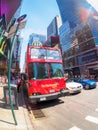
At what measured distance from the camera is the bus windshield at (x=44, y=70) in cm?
1116

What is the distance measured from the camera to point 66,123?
A: 732cm

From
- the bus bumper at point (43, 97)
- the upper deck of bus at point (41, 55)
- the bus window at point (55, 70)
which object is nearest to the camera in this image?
the bus bumper at point (43, 97)

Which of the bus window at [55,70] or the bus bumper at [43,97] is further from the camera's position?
the bus window at [55,70]

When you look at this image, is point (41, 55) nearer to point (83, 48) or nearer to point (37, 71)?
point (37, 71)

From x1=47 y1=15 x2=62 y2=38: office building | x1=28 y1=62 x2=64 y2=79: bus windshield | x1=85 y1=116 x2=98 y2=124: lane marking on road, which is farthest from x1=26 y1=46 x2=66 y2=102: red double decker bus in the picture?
x1=47 y1=15 x2=62 y2=38: office building

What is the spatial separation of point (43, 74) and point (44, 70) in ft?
0.89

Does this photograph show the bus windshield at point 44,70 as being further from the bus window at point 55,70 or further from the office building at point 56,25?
the office building at point 56,25

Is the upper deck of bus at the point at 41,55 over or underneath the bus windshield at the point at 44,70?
over

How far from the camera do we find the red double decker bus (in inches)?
434

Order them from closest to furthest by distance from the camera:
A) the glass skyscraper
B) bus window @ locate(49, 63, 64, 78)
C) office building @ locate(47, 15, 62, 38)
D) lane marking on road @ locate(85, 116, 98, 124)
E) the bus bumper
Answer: lane marking on road @ locate(85, 116, 98, 124) → the bus bumper → bus window @ locate(49, 63, 64, 78) → the glass skyscraper → office building @ locate(47, 15, 62, 38)

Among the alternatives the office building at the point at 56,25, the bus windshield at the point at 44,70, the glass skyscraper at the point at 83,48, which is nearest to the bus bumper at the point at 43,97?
the bus windshield at the point at 44,70

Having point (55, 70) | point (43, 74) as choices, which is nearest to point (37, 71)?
point (43, 74)

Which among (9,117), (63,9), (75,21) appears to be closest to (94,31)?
(75,21)

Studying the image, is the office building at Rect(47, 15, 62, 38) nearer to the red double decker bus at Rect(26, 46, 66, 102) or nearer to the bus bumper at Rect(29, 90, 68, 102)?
the red double decker bus at Rect(26, 46, 66, 102)
